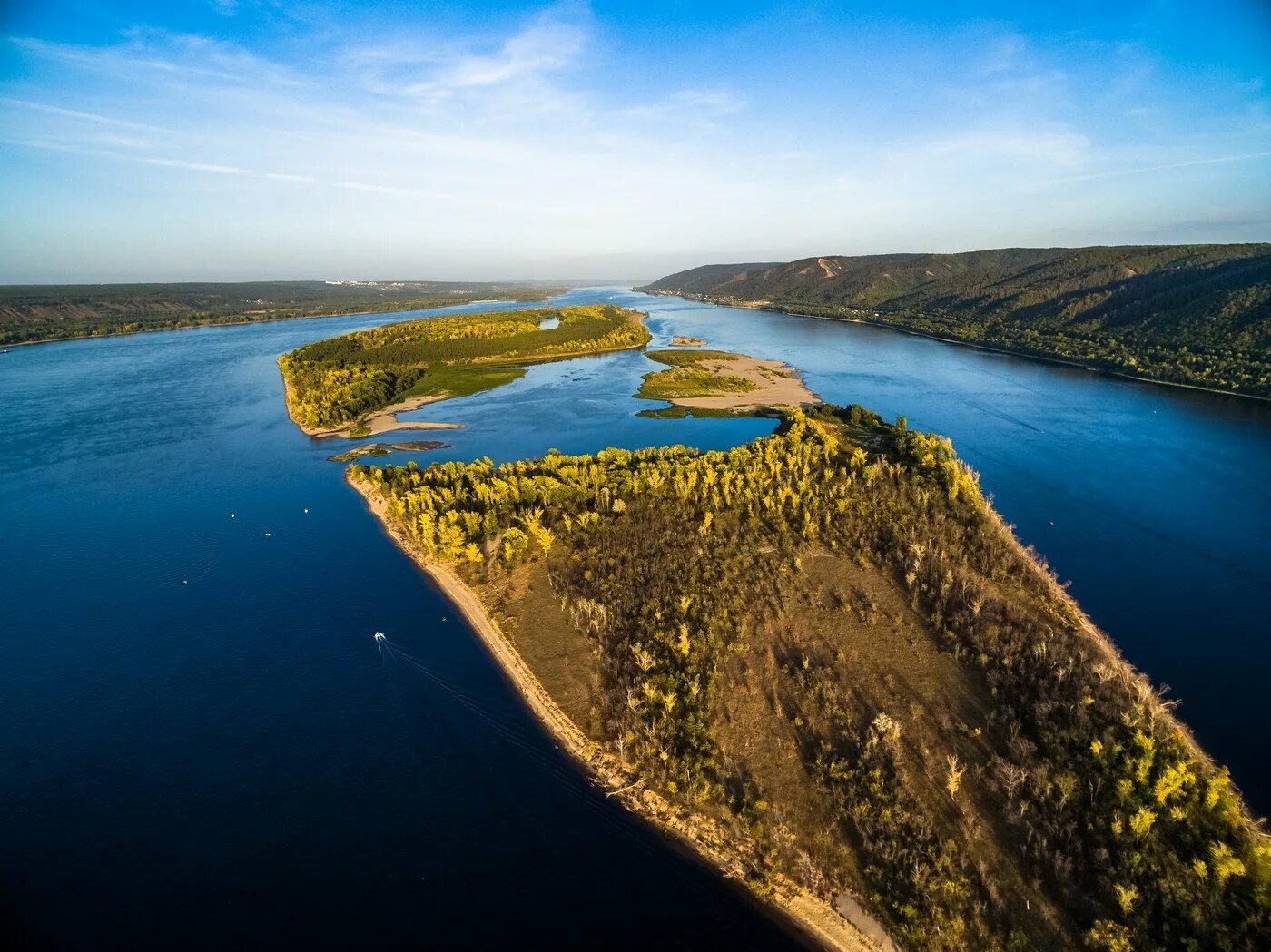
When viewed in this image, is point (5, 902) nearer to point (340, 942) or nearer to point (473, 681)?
point (340, 942)

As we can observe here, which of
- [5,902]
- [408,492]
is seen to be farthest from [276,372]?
[5,902]

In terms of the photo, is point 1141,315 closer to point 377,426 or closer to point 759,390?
point 759,390

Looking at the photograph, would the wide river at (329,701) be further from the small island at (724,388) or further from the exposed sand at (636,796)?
the small island at (724,388)

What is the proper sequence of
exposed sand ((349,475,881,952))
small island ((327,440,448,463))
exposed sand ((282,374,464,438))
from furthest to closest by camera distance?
exposed sand ((282,374,464,438)) < small island ((327,440,448,463)) < exposed sand ((349,475,881,952))

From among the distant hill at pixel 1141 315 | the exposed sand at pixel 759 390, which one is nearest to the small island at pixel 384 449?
the exposed sand at pixel 759 390

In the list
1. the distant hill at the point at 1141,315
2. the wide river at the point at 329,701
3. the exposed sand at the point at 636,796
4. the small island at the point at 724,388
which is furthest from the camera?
the distant hill at the point at 1141,315

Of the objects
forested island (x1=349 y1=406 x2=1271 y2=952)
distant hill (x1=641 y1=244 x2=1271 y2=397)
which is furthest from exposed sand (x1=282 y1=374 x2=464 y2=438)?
distant hill (x1=641 y1=244 x2=1271 y2=397)

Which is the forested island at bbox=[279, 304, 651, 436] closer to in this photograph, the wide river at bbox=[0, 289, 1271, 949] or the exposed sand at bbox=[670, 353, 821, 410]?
the wide river at bbox=[0, 289, 1271, 949]
